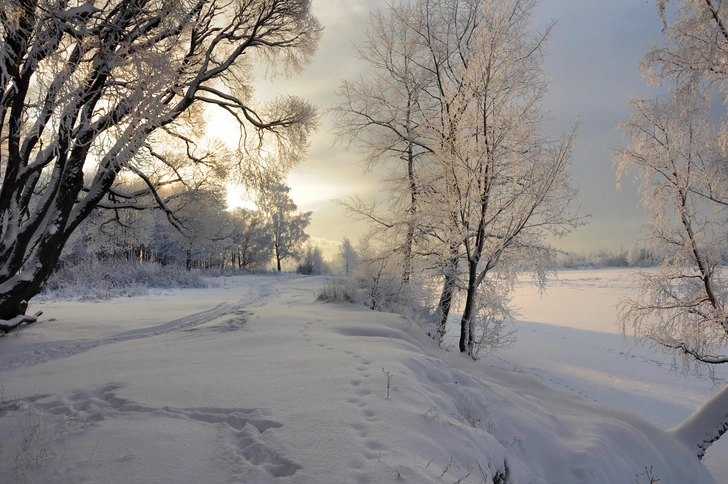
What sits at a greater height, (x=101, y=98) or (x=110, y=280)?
(x=101, y=98)

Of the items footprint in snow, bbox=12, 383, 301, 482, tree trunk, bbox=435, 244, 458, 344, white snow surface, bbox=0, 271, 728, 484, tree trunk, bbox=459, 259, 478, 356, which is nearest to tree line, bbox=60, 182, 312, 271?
white snow surface, bbox=0, 271, 728, 484

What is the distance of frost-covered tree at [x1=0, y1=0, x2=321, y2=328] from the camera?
4.81m

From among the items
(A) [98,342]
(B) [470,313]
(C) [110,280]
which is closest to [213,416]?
(A) [98,342]

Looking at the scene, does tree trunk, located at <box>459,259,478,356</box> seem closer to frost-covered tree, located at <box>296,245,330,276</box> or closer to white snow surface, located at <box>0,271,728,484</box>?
white snow surface, located at <box>0,271,728,484</box>

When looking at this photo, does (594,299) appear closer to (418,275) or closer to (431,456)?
(418,275)

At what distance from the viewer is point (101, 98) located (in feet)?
20.8

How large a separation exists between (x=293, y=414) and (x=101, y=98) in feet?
19.4

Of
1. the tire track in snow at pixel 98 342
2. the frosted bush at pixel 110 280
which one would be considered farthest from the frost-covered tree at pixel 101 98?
the frosted bush at pixel 110 280

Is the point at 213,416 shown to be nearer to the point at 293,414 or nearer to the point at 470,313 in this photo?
the point at 293,414

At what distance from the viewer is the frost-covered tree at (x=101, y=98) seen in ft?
15.8

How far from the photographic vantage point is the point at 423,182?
9.64 meters

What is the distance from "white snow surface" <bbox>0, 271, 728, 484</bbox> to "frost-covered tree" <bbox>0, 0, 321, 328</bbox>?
2.08 metres

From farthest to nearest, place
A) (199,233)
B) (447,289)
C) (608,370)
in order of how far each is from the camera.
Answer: (199,233), (608,370), (447,289)

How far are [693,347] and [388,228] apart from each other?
7.70 m
